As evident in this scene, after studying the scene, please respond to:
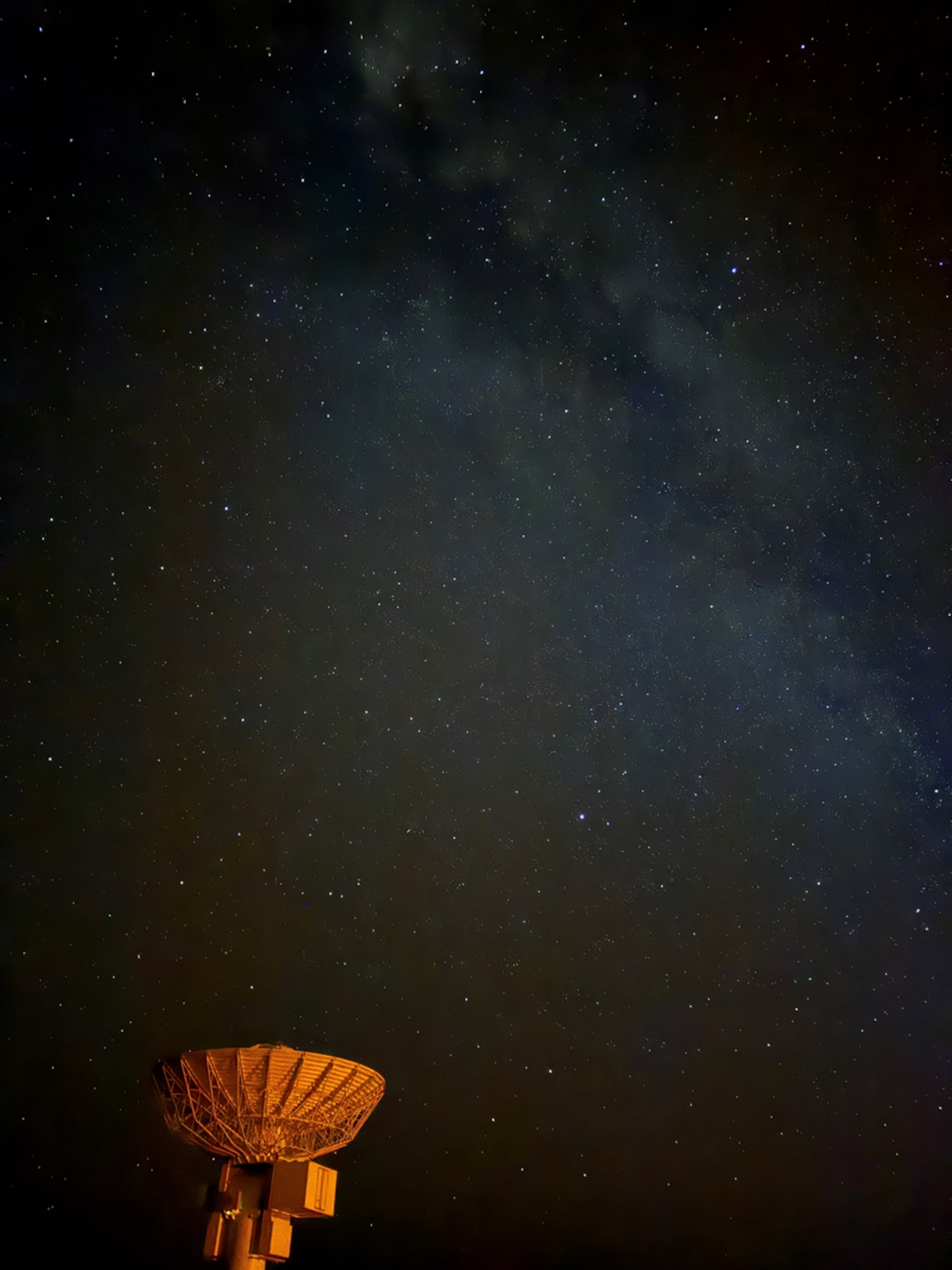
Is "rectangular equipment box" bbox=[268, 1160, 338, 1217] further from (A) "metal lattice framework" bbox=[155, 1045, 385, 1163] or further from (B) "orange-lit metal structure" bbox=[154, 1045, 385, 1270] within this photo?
(A) "metal lattice framework" bbox=[155, 1045, 385, 1163]

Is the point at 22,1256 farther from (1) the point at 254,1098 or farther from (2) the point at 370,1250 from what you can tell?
(1) the point at 254,1098

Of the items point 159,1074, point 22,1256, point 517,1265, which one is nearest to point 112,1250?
point 22,1256

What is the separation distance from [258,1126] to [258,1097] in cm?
37

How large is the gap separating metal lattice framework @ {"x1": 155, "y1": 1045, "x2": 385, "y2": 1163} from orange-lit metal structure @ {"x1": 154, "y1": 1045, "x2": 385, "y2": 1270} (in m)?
0.01

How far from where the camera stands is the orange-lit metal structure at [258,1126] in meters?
13.3

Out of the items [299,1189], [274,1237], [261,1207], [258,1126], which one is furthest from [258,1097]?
[274,1237]

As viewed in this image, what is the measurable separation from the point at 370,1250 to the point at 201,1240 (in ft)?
11.9

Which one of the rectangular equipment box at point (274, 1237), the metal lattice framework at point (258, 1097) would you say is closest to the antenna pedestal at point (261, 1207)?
the rectangular equipment box at point (274, 1237)

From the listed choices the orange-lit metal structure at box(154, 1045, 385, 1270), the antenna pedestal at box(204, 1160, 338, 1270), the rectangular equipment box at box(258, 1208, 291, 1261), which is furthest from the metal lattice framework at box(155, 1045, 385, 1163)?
the rectangular equipment box at box(258, 1208, 291, 1261)

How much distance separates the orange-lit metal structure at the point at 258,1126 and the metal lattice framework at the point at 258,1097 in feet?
0.04

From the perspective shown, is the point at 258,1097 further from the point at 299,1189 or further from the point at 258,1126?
the point at 299,1189

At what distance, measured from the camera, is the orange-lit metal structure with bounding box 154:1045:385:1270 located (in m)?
13.3

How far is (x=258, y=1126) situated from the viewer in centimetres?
1347

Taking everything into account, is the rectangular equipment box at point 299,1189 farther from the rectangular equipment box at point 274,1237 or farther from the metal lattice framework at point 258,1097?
the metal lattice framework at point 258,1097
